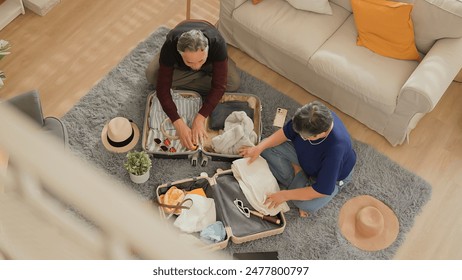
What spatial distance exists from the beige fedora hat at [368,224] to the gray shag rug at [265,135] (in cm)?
3

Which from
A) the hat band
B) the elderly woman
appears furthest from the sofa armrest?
the hat band

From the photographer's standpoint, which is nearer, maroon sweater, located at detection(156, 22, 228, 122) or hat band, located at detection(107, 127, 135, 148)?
maroon sweater, located at detection(156, 22, 228, 122)

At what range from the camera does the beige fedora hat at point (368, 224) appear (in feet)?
10.5

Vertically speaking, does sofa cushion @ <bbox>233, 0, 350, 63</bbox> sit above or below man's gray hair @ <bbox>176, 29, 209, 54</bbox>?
below

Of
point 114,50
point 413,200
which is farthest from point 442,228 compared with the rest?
point 114,50

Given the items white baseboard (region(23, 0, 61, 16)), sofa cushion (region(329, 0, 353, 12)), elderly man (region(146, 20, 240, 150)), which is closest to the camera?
elderly man (region(146, 20, 240, 150))

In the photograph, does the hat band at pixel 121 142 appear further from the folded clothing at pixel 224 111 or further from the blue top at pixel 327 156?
the blue top at pixel 327 156

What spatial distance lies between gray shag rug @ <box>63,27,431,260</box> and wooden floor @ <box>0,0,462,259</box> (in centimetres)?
8

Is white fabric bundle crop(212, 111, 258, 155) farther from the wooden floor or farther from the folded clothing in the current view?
the wooden floor

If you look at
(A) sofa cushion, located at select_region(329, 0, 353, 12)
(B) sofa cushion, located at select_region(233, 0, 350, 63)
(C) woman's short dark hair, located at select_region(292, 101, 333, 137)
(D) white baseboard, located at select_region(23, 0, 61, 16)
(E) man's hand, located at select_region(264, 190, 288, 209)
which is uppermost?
(C) woman's short dark hair, located at select_region(292, 101, 333, 137)

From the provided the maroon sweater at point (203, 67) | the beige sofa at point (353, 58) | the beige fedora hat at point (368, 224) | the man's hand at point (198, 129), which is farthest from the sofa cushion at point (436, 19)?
the man's hand at point (198, 129)

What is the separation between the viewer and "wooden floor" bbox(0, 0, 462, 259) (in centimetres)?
332

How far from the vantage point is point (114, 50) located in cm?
385

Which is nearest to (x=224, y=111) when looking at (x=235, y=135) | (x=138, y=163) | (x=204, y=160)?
(x=235, y=135)
